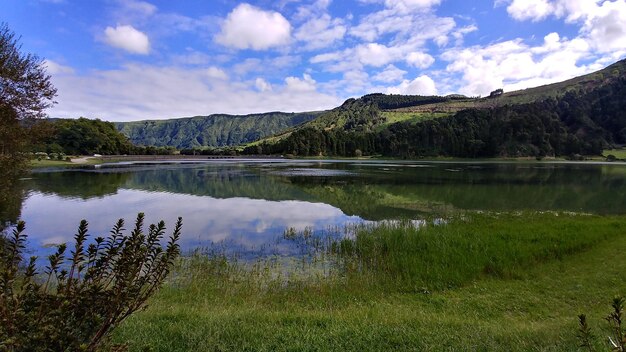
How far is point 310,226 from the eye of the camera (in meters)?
25.8

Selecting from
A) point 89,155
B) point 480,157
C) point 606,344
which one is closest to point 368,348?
point 606,344

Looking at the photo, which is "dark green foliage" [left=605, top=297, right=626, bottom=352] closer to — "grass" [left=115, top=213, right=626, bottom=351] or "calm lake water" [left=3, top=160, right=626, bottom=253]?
"grass" [left=115, top=213, right=626, bottom=351]

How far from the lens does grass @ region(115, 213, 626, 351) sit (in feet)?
24.3

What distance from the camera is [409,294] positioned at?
1304cm

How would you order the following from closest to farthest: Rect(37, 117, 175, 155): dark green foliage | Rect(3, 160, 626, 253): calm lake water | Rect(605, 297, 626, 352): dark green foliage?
Rect(605, 297, 626, 352): dark green foliage → Rect(3, 160, 626, 253): calm lake water → Rect(37, 117, 175, 155): dark green foliage

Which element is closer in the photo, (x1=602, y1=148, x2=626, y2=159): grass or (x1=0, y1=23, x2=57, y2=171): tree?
(x1=0, y1=23, x2=57, y2=171): tree

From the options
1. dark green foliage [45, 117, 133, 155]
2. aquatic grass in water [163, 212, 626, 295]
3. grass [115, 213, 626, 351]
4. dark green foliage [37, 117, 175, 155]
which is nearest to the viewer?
grass [115, 213, 626, 351]

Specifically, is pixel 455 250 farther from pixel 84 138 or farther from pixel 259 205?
pixel 84 138

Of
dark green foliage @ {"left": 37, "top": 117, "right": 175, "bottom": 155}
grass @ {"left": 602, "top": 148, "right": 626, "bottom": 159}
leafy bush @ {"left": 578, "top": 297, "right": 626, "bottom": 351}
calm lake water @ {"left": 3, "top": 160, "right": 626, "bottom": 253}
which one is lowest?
grass @ {"left": 602, "top": 148, "right": 626, "bottom": 159}

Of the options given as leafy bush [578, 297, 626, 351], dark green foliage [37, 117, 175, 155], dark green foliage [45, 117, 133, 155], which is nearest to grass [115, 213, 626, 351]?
leafy bush [578, 297, 626, 351]

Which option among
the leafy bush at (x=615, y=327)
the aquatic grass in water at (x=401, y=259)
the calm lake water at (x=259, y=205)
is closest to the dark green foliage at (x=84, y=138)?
the calm lake water at (x=259, y=205)

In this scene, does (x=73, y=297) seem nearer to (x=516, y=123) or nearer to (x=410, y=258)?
(x=410, y=258)

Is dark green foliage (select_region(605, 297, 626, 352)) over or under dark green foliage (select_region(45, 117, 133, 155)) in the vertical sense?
under

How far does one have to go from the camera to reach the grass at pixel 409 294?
7.40 metres
